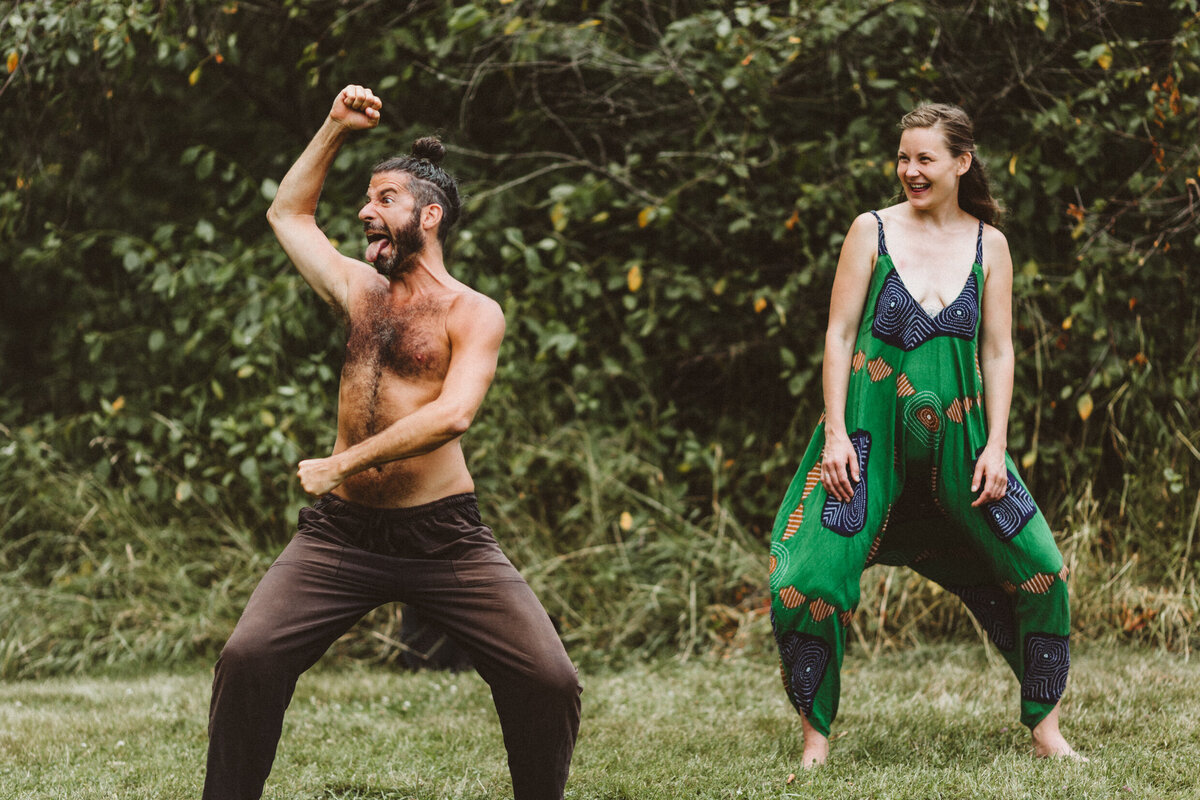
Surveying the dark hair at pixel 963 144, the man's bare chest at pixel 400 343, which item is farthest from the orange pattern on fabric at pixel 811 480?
the man's bare chest at pixel 400 343

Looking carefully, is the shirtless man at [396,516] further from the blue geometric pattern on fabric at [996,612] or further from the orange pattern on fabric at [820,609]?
the blue geometric pattern on fabric at [996,612]

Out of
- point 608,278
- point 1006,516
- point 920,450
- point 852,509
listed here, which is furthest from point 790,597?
point 608,278

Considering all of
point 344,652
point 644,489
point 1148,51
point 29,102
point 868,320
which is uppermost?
point 29,102

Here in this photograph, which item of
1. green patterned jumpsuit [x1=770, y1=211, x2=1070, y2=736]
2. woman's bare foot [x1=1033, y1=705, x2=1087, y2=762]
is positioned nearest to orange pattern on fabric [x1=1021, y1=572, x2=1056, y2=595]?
green patterned jumpsuit [x1=770, y1=211, x2=1070, y2=736]

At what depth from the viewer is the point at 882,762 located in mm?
3947

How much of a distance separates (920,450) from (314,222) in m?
1.95

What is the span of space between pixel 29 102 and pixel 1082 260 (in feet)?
19.0

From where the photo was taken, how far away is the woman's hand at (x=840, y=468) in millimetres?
3719

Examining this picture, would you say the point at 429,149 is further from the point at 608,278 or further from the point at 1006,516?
the point at 608,278

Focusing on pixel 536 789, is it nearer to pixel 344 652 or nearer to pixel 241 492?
pixel 344 652

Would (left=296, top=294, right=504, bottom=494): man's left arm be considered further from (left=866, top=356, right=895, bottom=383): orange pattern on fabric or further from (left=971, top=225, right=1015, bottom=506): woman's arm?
(left=971, top=225, right=1015, bottom=506): woman's arm

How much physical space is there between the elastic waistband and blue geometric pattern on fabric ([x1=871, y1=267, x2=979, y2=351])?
146cm

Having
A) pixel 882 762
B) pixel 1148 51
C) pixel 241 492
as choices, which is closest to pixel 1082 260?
pixel 1148 51

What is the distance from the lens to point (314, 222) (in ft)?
11.1
